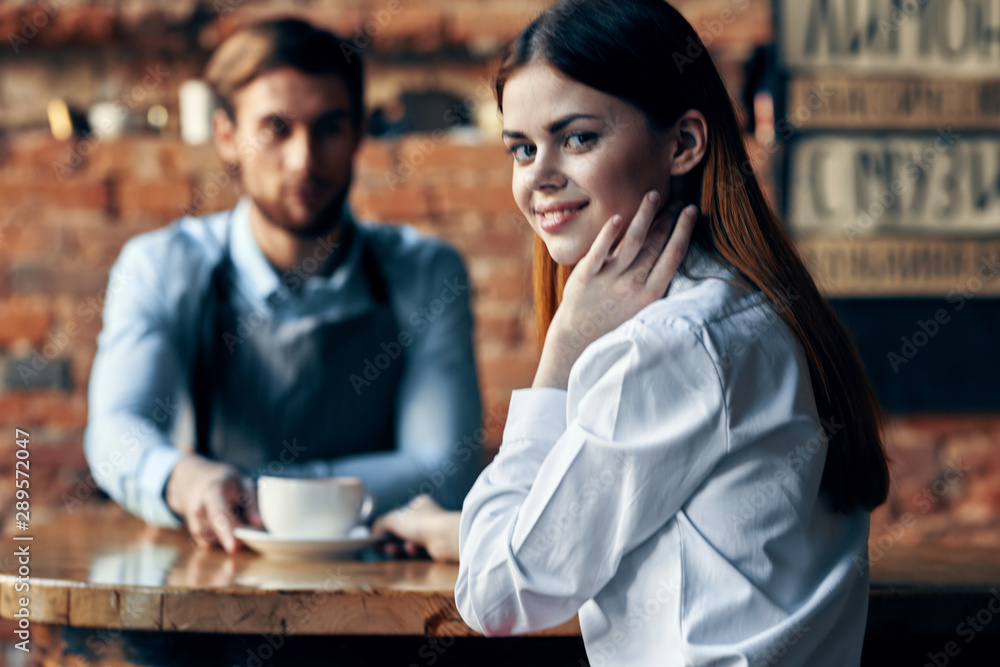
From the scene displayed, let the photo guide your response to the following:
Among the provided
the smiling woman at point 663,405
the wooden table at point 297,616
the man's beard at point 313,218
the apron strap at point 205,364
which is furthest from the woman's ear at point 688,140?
the apron strap at point 205,364

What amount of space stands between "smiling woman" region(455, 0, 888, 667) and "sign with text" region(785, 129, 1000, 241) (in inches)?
61.4

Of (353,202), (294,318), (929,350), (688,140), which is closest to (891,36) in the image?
(929,350)

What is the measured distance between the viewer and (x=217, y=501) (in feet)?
4.05

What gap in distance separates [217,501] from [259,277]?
584 millimetres

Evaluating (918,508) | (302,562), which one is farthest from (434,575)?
(918,508)

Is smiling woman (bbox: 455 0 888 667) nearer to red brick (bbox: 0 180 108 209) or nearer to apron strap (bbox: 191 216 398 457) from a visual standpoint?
apron strap (bbox: 191 216 398 457)

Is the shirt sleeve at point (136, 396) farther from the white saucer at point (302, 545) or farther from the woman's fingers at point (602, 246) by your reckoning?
the woman's fingers at point (602, 246)

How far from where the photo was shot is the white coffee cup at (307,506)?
118 cm

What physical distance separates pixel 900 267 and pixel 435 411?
1335 millimetres

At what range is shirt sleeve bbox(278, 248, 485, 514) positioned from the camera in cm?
147

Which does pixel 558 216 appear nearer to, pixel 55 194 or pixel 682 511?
pixel 682 511

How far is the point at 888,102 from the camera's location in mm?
2387

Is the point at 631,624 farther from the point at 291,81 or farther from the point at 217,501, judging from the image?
the point at 291,81

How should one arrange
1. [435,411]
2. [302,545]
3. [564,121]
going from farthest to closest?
[435,411] → [302,545] → [564,121]
